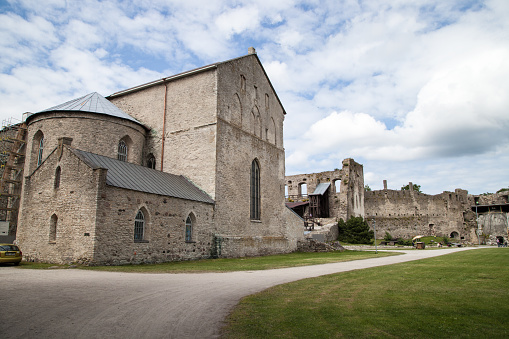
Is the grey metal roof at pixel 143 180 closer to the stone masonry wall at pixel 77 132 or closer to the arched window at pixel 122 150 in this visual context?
the stone masonry wall at pixel 77 132

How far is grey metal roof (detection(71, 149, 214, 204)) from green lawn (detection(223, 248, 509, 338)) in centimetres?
1076

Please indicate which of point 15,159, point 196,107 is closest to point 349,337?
point 196,107

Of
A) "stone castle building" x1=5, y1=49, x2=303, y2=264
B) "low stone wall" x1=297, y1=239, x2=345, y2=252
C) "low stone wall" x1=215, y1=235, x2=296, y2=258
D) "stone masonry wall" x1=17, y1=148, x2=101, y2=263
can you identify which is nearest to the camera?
"stone masonry wall" x1=17, y1=148, x2=101, y2=263

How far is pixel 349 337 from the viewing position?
5.12 metres

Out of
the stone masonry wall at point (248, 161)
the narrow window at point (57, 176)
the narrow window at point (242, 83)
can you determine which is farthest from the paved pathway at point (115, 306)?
the narrow window at point (242, 83)

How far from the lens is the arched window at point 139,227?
1755 cm

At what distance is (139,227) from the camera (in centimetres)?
1777

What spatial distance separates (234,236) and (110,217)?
10.2 m

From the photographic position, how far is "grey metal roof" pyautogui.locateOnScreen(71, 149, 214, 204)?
1731cm

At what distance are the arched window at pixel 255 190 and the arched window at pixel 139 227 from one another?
36.1 feet

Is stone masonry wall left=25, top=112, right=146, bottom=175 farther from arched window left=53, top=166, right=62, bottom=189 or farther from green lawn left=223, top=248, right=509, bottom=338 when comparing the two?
green lawn left=223, top=248, right=509, bottom=338

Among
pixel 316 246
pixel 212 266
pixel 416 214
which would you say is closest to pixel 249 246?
pixel 316 246

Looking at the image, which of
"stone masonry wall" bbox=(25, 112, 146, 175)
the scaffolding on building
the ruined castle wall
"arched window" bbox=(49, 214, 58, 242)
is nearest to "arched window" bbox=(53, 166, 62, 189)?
"arched window" bbox=(49, 214, 58, 242)

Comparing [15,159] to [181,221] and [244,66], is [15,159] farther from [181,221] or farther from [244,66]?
[244,66]
